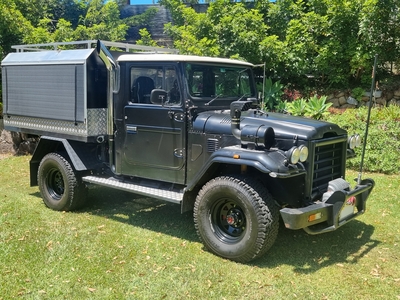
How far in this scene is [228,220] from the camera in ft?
14.9

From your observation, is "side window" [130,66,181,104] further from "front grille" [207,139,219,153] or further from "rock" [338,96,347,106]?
"rock" [338,96,347,106]

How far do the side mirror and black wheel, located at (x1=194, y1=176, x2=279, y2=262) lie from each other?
1.20 metres

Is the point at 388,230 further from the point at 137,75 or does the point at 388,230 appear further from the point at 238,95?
the point at 137,75

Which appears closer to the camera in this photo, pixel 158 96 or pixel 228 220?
pixel 228 220

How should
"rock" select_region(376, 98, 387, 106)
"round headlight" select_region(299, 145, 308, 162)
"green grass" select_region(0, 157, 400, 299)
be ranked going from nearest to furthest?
"green grass" select_region(0, 157, 400, 299), "round headlight" select_region(299, 145, 308, 162), "rock" select_region(376, 98, 387, 106)

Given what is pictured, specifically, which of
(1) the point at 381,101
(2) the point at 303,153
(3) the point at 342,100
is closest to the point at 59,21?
(3) the point at 342,100

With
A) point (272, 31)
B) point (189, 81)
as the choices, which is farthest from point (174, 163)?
point (272, 31)

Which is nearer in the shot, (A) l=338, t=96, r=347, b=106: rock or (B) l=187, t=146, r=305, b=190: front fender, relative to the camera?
(B) l=187, t=146, r=305, b=190: front fender

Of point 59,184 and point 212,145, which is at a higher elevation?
point 212,145

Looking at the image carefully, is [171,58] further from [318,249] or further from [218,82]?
[318,249]

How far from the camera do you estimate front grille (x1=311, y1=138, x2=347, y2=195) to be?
450cm

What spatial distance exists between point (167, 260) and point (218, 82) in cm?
231

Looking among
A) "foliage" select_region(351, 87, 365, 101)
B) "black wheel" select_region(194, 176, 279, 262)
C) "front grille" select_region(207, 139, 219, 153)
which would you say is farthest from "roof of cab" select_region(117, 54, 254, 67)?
"foliage" select_region(351, 87, 365, 101)

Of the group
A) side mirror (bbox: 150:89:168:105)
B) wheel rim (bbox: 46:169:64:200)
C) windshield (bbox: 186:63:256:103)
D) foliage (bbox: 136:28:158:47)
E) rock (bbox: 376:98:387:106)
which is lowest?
wheel rim (bbox: 46:169:64:200)
